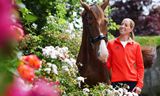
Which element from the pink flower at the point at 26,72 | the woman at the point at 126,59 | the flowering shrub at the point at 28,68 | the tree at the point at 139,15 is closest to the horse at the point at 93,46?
the woman at the point at 126,59

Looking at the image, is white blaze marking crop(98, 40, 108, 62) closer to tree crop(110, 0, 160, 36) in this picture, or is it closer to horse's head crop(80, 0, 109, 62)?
horse's head crop(80, 0, 109, 62)

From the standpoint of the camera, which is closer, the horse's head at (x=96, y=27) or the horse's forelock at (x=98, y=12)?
the horse's head at (x=96, y=27)

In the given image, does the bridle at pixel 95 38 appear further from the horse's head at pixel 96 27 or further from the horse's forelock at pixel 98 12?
the horse's forelock at pixel 98 12

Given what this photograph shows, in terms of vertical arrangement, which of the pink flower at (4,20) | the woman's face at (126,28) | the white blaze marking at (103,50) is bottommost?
the pink flower at (4,20)

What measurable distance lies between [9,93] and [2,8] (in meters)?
0.14

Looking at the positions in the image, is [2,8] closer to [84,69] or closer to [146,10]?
[84,69]

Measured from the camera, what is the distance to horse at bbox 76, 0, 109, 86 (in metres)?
6.18

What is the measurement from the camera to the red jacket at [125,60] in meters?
6.51

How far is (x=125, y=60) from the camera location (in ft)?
21.3

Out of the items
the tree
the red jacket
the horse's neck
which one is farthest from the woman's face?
the tree

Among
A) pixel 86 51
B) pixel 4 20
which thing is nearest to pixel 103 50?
pixel 86 51

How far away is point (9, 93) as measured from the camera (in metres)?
0.87

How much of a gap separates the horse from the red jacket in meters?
0.17

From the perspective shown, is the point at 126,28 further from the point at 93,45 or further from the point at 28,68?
the point at 28,68
